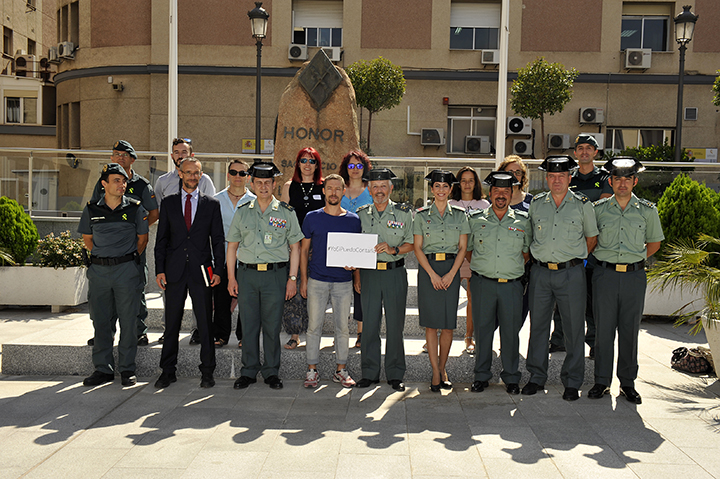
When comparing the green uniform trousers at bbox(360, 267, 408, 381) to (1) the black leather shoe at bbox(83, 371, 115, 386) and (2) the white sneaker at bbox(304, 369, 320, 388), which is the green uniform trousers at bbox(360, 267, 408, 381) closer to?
(2) the white sneaker at bbox(304, 369, 320, 388)

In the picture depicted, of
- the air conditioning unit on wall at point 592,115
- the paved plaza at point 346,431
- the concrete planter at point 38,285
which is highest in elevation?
the air conditioning unit on wall at point 592,115

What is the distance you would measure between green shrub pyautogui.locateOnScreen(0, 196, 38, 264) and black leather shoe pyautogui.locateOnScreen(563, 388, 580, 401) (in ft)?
26.2

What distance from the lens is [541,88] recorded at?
1608 cm

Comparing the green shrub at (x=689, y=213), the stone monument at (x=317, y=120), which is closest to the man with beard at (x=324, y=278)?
the stone monument at (x=317, y=120)

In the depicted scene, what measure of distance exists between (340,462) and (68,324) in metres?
5.54

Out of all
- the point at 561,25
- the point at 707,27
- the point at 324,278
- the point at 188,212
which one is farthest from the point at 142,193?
the point at 707,27

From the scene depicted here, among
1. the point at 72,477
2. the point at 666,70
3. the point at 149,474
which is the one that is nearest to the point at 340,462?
the point at 149,474

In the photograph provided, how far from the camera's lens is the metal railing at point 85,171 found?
10.3 metres

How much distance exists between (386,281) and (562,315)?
1.56 m

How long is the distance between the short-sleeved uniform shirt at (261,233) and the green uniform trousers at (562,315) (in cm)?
222

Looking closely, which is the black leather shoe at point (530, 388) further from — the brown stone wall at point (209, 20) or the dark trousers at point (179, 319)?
the brown stone wall at point (209, 20)

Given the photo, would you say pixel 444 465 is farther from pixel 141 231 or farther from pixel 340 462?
pixel 141 231

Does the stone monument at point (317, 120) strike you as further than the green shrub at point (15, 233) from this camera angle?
No

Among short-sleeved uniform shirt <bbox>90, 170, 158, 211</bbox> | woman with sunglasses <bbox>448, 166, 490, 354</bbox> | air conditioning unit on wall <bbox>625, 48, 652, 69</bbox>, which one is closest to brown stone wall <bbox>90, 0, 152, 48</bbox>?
air conditioning unit on wall <bbox>625, 48, 652, 69</bbox>
